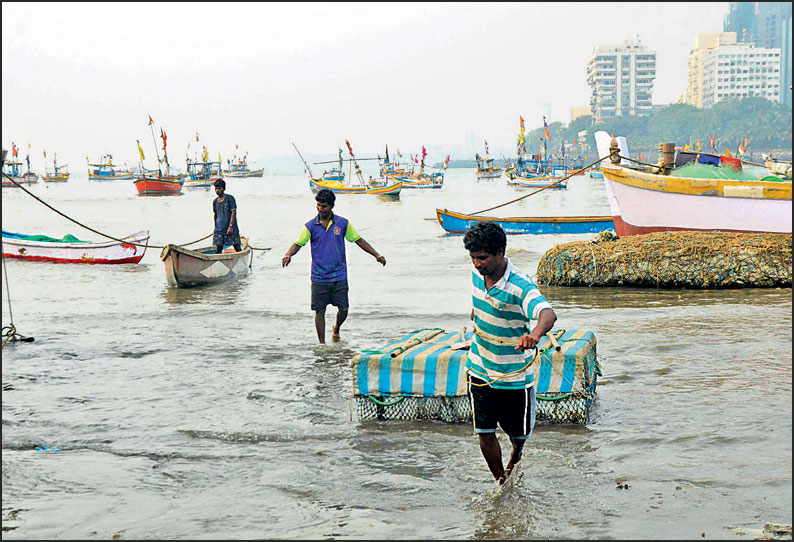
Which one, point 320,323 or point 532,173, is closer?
point 320,323

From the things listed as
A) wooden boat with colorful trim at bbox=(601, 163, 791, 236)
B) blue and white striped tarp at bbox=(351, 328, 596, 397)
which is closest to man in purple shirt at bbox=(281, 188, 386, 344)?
blue and white striped tarp at bbox=(351, 328, 596, 397)

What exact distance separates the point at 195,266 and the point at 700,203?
9.75 metres

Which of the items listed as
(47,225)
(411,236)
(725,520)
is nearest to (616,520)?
(725,520)

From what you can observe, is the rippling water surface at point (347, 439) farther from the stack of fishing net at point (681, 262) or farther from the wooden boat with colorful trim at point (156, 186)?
the wooden boat with colorful trim at point (156, 186)

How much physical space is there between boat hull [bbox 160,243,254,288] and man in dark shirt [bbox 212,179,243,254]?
0.80ft

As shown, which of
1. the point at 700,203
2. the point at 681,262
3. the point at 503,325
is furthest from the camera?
the point at 700,203

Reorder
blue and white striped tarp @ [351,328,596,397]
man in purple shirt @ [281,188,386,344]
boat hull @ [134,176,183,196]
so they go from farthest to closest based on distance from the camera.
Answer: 1. boat hull @ [134,176,183,196]
2. man in purple shirt @ [281,188,386,344]
3. blue and white striped tarp @ [351,328,596,397]

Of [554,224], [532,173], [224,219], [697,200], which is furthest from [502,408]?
[532,173]

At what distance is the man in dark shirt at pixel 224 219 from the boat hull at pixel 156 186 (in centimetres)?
7269

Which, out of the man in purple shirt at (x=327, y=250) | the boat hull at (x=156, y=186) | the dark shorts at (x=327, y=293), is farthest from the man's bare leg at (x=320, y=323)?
the boat hull at (x=156, y=186)

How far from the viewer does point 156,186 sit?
284ft

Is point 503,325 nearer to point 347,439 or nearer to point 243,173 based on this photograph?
point 347,439

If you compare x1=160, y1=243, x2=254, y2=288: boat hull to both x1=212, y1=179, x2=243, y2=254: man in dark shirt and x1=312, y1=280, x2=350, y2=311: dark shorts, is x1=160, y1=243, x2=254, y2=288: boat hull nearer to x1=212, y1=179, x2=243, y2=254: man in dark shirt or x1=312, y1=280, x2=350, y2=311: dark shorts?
x1=212, y1=179, x2=243, y2=254: man in dark shirt

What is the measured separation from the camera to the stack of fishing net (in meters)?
13.4
